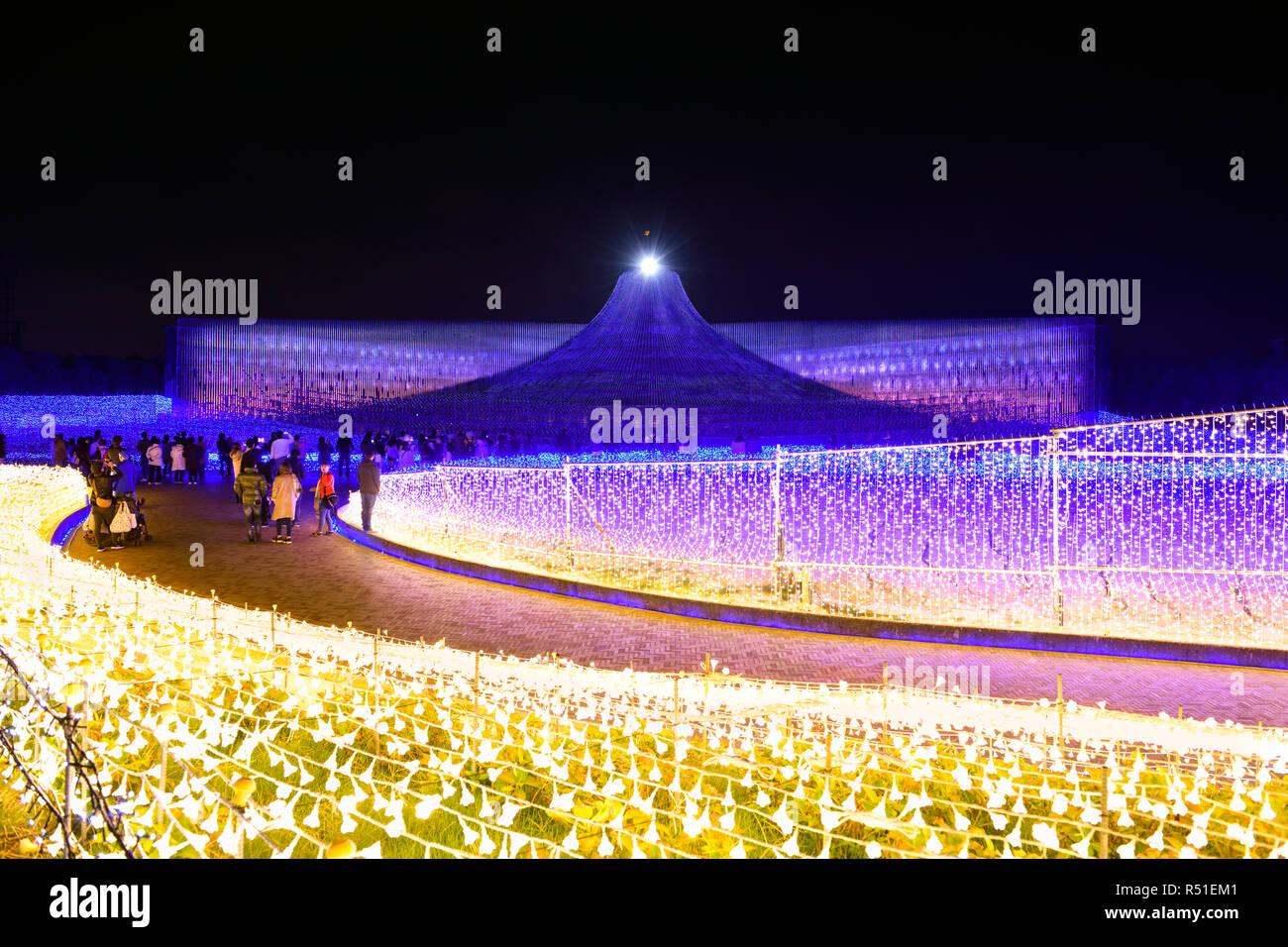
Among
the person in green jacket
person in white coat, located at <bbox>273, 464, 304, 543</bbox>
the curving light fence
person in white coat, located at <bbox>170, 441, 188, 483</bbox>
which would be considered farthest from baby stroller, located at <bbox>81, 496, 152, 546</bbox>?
person in white coat, located at <bbox>170, 441, 188, 483</bbox>

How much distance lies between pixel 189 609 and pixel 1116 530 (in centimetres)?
1258

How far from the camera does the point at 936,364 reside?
1556 inches

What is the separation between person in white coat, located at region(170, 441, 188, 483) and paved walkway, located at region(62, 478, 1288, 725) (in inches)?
409

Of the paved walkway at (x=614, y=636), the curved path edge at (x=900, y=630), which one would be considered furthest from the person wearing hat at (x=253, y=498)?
the curved path edge at (x=900, y=630)

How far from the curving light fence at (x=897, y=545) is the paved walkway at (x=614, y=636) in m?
0.54

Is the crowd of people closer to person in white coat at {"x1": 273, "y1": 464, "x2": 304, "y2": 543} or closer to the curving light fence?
person in white coat at {"x1": 273, "y1": 464, "x2": 304, "y2": 543}

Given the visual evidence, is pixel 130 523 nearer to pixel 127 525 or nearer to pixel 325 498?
pixel 127 525

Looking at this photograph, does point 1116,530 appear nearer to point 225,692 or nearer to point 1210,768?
point 1210,768

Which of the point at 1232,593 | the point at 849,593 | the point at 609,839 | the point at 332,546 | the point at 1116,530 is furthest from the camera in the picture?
the point at 1116,530

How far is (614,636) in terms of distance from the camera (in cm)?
771

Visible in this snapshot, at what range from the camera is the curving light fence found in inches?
317

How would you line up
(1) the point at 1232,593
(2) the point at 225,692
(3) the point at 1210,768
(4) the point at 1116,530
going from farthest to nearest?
(4) the point at 1116,530, (1) the point at 1232,593, (2) the point at 225,692, (3) the point at 1210,768
